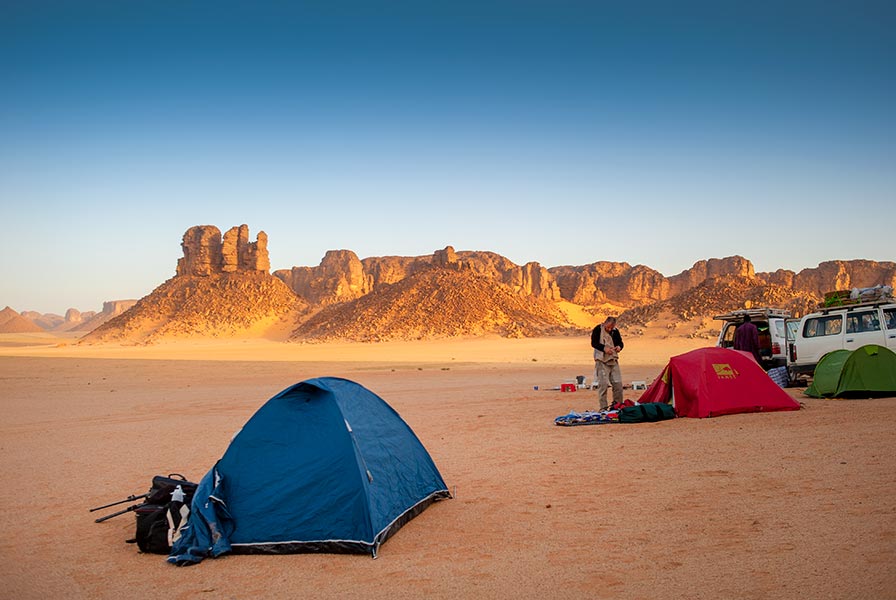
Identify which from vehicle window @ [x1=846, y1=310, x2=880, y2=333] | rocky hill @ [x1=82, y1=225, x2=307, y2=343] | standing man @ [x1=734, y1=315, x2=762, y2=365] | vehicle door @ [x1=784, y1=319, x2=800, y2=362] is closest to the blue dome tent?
standing man @ [x1=734, y1=315, x2=762, y2=365]

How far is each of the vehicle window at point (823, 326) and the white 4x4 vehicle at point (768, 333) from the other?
1.46m

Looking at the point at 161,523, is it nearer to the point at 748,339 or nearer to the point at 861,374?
the point at 861,374

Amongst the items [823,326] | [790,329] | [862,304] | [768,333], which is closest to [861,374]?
[823,326]

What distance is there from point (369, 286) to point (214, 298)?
147 feet

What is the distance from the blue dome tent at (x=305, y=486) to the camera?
22.1ft

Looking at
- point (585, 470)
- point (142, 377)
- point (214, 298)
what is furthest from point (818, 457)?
point (214, 298)

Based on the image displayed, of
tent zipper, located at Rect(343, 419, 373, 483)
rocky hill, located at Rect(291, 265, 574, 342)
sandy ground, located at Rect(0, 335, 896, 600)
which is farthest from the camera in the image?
rocky hill, located at Rect(291, 265, 574, 342)

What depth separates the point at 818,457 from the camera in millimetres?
9641

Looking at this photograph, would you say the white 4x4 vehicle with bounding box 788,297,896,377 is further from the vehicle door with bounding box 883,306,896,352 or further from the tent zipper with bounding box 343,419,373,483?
the tent zipper with bounding box 343,419,373,483

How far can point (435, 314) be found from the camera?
83.8 metres

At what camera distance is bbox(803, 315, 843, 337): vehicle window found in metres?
17.3

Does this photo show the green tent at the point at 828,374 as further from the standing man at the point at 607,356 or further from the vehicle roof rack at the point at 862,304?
the standing man at the point at 607,356

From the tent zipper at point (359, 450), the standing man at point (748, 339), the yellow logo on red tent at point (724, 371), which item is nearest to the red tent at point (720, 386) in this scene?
the yellow logo on red tent at point (724, 371)

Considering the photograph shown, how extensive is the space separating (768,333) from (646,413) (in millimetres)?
8377
